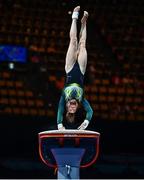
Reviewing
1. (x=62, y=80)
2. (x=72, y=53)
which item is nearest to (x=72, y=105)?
(x=72, y=53)

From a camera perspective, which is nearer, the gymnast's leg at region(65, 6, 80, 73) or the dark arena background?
the gymnast's leg at region(65, 6, 80, 73)

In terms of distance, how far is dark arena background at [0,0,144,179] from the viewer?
34.5ft

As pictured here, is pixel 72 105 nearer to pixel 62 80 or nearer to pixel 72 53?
pixel 72 53

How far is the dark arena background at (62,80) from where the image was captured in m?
10.5

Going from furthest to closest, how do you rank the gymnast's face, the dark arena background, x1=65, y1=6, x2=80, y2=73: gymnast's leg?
the dark arena background
x1=65, y1=6, x2=80, y2=73: gymnast's leg
the gymnast's face

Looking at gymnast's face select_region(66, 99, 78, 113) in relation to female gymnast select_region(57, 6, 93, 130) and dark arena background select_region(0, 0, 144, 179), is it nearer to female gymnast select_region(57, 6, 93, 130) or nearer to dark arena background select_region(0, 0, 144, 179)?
female gymnast select_region(57, 6, 93, 130)

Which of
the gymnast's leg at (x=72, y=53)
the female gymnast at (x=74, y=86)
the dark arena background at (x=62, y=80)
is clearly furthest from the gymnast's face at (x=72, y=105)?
the dark arena background at (x=62, y=80)

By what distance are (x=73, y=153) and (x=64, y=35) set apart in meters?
7.30

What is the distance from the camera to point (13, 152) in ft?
34.9

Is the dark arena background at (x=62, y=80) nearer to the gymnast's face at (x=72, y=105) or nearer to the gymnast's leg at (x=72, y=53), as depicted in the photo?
the gymnast's leg at (x=72, y=53)

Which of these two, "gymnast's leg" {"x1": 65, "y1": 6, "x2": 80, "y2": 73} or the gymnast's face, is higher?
"gymnast's leg" {"x1": 65, "y1": 6, "x2": 80, "y2": 73}

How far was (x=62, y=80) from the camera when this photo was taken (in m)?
12.1

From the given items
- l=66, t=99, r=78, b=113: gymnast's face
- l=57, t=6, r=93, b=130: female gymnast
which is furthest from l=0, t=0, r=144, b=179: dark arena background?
l=66, t=99, r=78, b=113: gymnast's face

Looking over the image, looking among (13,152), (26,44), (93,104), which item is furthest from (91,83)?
(13,152)
